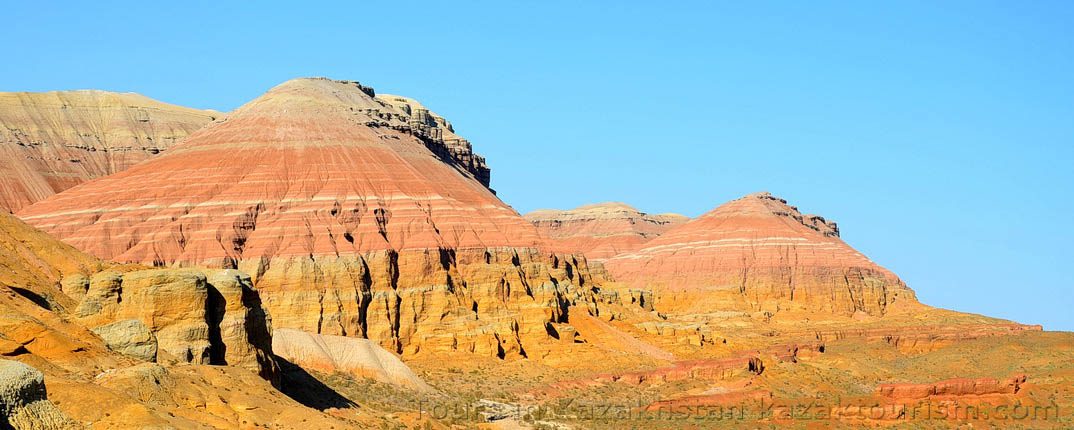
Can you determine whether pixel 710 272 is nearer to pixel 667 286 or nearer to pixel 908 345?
pixel 667 286

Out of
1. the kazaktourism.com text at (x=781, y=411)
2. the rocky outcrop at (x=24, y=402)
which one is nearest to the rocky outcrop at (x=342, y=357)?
the kazaktourism.com text at (x=781, y=411)

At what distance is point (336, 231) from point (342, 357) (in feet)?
92.7

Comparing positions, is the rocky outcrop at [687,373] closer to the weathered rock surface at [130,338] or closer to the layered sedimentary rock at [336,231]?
the layered sedimentary rock at [336,231]

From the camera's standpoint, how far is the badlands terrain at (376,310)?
47125 millimetres

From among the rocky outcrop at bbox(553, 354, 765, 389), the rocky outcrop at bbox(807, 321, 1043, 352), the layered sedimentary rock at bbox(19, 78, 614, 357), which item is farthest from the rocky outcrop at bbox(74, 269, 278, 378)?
the rocky outcrop at bbox(807, 321, 1043, 352)

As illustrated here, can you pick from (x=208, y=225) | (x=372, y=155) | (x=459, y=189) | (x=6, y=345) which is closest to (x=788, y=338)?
(x=459, y=189)

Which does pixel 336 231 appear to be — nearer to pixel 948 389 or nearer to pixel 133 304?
pixel 948 389

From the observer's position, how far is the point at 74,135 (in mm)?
151375

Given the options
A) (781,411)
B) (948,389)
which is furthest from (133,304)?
(948,389)

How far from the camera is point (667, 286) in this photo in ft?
584

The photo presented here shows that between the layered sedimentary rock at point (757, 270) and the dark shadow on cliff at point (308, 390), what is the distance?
106 meters

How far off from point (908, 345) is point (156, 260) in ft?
257

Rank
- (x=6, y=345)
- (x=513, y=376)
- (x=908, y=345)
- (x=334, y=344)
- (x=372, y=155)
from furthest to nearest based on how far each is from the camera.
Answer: (x=908, y=345)
(x=372, y=155)
(x=513, y=376)
(x=334, y=344)
(x=6, y=345)

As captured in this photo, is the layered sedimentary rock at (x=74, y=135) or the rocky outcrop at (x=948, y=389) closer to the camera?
→ the rocky outcrop at (x=948, y=389)
